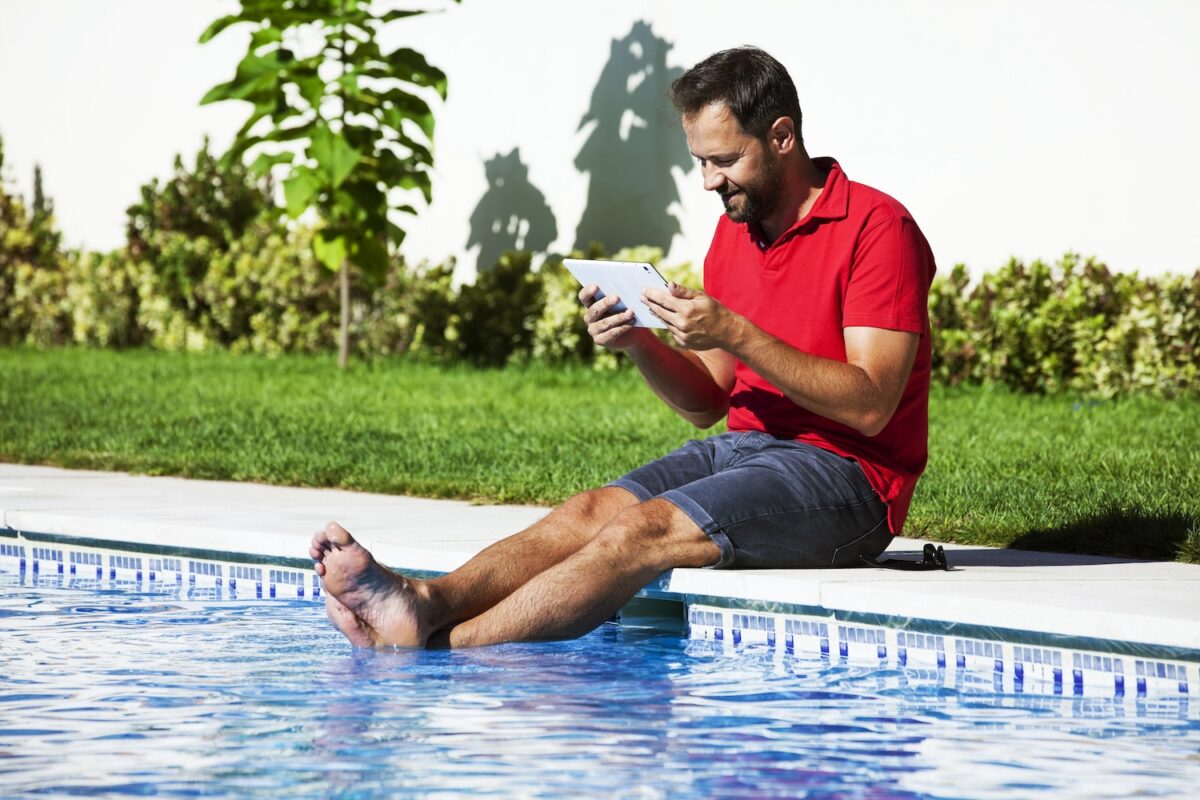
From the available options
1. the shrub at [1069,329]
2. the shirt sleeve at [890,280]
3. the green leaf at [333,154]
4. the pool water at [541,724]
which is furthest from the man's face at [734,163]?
the green leaf at [333,154]

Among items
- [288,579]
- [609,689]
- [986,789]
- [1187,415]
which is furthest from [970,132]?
[986,789]

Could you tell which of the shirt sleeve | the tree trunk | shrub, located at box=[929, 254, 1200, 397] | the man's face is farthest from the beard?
the tree trunk

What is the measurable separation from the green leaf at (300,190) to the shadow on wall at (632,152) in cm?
229

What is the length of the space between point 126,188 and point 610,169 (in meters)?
6.22

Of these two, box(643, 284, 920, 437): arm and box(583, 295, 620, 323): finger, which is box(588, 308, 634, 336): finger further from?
box(643, 284, 920, 437): arm

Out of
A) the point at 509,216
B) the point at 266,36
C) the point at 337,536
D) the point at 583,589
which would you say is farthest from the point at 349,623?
the point at 509,216

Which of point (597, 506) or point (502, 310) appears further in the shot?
point (502, 310)

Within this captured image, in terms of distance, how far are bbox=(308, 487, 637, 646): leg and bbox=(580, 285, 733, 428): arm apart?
34 centimetres

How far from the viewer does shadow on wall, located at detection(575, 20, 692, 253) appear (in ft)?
41.2

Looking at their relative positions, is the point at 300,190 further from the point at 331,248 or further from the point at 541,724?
the point at 541,724

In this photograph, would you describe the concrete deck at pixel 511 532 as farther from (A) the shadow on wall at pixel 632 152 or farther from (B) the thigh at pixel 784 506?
(A) the shadow on wall at pixel 632 152

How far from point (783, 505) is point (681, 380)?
543 millimetres

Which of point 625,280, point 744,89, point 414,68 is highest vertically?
point 414,68

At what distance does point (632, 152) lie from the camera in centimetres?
1279
